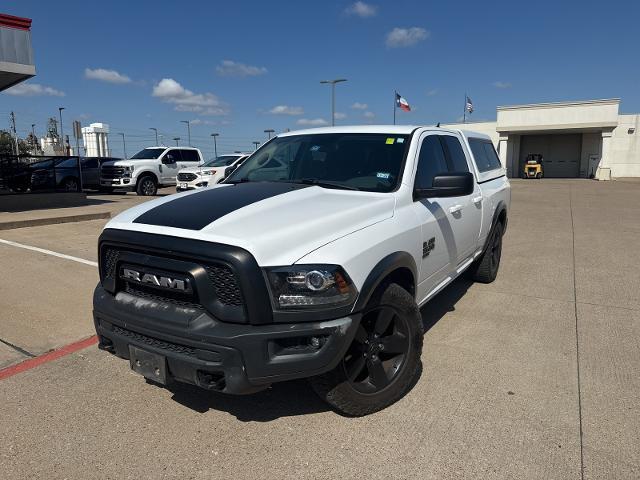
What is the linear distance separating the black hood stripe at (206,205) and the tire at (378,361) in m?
1.04

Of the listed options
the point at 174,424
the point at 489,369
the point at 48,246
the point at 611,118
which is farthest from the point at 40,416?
the point at 611,118

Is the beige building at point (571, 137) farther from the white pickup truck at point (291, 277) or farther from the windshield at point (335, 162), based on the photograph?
the white pickup truck at point (291, 277)

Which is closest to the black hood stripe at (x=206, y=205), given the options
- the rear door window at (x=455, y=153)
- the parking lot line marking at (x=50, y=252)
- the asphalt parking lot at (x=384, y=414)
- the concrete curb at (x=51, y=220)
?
the asphalt parking lot at (x=384, y=414)

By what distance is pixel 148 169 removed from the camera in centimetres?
1944

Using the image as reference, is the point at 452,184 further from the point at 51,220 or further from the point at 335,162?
the point at 51,220

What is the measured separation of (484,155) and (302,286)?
14.4 ft

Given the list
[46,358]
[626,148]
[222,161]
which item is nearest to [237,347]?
[46,358]

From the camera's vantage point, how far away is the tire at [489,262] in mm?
5934

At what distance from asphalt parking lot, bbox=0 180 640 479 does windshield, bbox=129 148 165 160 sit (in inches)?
632

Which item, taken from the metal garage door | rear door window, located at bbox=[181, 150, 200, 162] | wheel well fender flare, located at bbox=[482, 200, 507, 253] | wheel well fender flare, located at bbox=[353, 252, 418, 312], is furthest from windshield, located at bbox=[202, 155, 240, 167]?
the metal garage door

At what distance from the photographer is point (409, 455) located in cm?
269

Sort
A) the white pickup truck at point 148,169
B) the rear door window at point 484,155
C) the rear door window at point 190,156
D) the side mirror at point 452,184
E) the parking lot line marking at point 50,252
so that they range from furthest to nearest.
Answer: the rear door window at point 190,156, the white pickup truck at point 148,169, the parking lot line marking at point 50,252, the rear door window at point 484,155, the side mirror at point 452,184

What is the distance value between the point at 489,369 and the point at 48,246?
737cm

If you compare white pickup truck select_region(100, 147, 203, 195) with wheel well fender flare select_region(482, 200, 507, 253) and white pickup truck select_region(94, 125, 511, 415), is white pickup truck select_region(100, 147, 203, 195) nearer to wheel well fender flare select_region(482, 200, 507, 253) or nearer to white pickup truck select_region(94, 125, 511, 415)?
wheel well fender flare select_region(482, 200, 507, 253)
